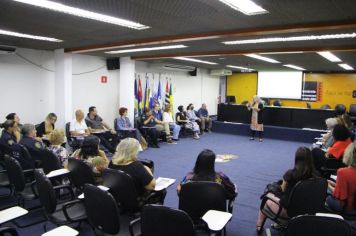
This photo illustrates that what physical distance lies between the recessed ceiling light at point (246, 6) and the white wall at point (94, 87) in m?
5.72

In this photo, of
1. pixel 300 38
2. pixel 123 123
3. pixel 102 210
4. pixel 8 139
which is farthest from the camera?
pixel 123 123

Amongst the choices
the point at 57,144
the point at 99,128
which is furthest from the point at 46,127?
the point at 57,144

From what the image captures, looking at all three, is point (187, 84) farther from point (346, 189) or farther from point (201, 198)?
point (201, 198)

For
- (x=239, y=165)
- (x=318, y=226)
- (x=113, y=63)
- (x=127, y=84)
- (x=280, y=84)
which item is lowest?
(x=239, y=165)

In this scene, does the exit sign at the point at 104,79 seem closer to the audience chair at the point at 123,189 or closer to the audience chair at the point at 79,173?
the audience chair at the point at 79,173

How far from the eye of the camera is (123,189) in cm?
271

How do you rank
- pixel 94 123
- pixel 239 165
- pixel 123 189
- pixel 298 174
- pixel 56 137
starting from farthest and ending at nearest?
1. pixel 94 123
2. pixel 239 165
3. pixel 56 137
4. pixel 298 174
5. pixel 123 189

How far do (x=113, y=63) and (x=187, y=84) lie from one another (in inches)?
168

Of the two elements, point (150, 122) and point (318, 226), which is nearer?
point (318, 226)

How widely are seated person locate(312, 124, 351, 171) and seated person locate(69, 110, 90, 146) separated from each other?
187 inches

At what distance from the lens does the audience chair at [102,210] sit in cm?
226

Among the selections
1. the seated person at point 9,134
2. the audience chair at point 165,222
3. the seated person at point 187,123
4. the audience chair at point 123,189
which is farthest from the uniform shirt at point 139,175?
the seated person at point 187,123

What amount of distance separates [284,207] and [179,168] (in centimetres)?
338

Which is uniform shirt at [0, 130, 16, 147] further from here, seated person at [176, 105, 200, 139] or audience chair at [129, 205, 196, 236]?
seated person at [176, 105, 200, 139]
